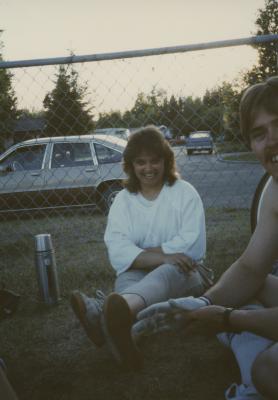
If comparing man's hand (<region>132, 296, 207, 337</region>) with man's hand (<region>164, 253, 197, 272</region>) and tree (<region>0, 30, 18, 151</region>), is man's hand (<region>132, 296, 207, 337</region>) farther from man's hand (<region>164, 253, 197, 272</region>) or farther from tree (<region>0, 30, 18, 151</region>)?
tree (<region>0, 30, 18, 151</region>)

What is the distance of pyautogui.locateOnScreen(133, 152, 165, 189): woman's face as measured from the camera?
3.19 meters

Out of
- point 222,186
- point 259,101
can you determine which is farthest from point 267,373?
point 222,186

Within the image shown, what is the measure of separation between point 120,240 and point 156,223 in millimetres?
270

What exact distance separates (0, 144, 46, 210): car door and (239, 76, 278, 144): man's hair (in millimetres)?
5638

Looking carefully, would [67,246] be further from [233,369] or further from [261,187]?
[233,369]

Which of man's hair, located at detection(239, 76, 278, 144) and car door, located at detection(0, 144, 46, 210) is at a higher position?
man's hair, located at detection(239, 76, 278, 144)

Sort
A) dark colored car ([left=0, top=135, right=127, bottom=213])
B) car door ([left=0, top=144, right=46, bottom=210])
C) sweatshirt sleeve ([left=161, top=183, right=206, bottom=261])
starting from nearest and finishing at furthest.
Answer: sweatshirt sleeve ([left=161, top=183, right=206, bottom=261])
dark colored car ([left=0, top=135, right=127, bottom=213])
car door ([left=0, top=144, right=46, bottom=210])

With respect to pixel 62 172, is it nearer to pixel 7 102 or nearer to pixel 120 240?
pixel 7 102

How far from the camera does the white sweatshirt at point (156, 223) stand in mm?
3109

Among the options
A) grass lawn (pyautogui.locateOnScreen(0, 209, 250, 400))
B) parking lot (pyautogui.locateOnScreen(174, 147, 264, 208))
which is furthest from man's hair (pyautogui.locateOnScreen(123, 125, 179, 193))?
parking lot (pyautogui.locateOnScreen(174, 147, 264, 208))

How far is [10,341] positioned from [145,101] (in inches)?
85.1

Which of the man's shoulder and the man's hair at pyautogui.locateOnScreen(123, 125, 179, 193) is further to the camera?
the man's hair at pyautogui.locateOnScreen(123, 125, 179, 193)

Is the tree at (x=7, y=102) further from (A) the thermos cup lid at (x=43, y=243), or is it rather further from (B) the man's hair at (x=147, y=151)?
(B) the man's hair at (x=147, y=151)

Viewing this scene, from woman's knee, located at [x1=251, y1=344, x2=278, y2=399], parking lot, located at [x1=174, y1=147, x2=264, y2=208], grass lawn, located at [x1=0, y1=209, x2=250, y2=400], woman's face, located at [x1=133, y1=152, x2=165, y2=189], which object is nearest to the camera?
woman's knee, located at [x1=251, y1=344, x2=278, y2=399]
